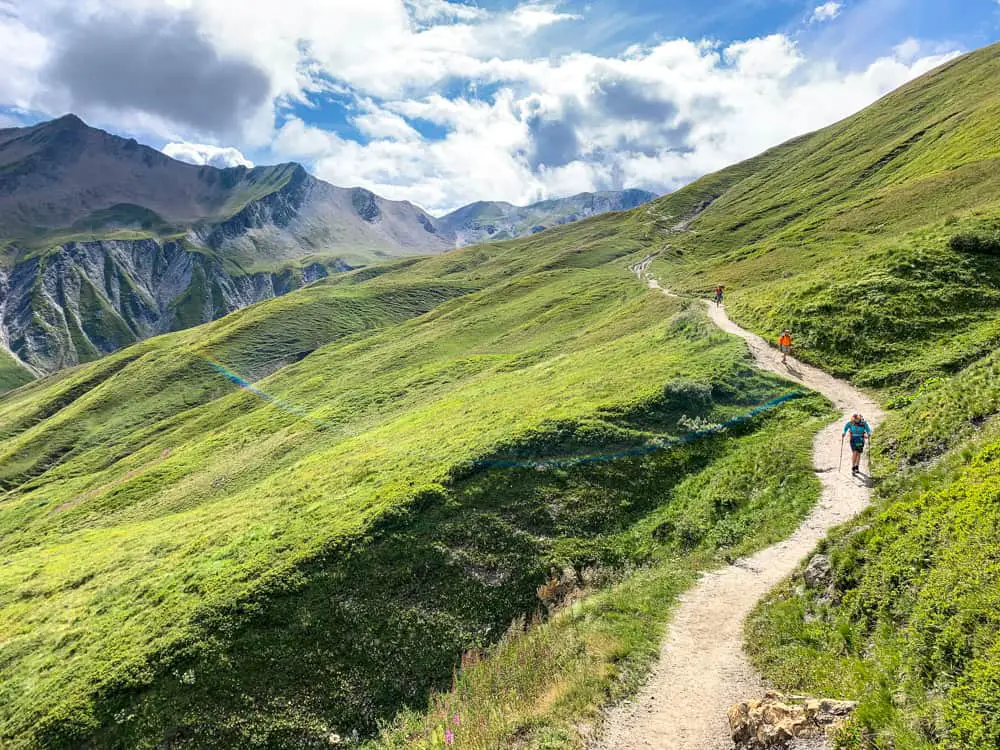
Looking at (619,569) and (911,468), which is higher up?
(911,468)

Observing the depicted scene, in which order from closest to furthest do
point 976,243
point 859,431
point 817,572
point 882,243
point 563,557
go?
point 817,572
point 859,431
point 563,557
point 976,243
point 882,243

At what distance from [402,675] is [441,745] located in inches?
169

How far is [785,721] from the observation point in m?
9.61

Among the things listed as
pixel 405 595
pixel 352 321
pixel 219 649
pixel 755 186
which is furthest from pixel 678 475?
pixel 755 186

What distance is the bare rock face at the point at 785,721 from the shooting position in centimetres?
929

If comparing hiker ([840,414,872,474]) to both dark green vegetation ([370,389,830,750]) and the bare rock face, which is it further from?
the bare rock face

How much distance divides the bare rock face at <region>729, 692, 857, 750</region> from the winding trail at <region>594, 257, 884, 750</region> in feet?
1.98

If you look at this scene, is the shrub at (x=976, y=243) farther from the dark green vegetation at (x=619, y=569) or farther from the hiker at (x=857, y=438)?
the hiker at (x=857, y=438)

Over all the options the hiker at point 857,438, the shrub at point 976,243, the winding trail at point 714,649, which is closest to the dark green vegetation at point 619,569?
the winding trail at point 714,649

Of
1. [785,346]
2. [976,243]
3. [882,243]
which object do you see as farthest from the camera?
[882,243]

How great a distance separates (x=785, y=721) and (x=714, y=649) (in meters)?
4.01

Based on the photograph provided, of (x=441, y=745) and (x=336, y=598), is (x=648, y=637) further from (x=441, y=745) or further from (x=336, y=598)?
(x=336, y=598)

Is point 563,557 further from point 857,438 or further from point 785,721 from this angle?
point 857,438

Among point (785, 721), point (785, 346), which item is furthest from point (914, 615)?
point (785, 346)
